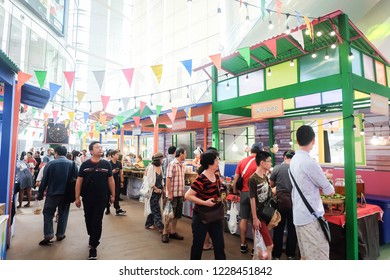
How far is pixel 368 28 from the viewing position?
767cm

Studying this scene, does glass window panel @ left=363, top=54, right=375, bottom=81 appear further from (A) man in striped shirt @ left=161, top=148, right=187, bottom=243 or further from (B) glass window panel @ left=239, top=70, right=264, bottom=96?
(A) man in striped shirt @ left=161, top=148, right=187, bottom=243

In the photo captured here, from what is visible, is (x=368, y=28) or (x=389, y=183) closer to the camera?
(x=389, y=183)

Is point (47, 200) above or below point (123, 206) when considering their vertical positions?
above

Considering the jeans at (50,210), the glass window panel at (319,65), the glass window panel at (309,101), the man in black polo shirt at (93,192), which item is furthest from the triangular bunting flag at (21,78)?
the glass window panel at (309,101)

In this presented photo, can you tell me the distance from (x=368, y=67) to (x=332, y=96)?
2.83 ft

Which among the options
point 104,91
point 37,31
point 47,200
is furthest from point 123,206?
point 104,91

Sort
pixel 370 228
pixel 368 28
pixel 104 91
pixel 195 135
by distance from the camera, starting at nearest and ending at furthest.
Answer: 1. pixel 370 228
2. pixel 368 28
3. pixel 195 135
4. pixel 104 91

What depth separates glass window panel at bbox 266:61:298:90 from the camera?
461 cm

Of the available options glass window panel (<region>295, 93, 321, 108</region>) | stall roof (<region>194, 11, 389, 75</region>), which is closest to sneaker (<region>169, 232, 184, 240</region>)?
stall roof (<region>194, 11, 389, 75</region>)

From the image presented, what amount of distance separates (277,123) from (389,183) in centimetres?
315

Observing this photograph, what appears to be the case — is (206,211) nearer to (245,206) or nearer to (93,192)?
(245,206)

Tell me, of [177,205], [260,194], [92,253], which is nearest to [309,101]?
[260,194]

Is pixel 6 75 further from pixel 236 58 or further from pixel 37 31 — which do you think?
pixel 37 31

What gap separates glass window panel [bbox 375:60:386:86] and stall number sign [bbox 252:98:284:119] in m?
2.24
